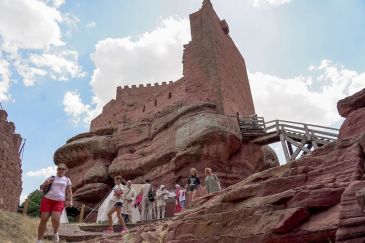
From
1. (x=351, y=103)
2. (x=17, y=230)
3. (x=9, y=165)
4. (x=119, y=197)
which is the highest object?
(x=9, y=165)

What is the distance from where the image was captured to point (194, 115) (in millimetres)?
20172

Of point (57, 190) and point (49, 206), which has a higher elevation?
point (57, 190)

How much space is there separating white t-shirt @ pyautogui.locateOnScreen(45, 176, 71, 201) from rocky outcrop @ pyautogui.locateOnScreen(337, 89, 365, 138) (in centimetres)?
585

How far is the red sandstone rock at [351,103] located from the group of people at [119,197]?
431cm

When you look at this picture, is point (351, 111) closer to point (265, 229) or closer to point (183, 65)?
point (265, 229)

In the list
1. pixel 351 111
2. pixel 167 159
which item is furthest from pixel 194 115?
pixel 351 111

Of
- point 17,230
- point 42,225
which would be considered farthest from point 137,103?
point 42,225

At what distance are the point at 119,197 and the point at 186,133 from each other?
9.80 meters

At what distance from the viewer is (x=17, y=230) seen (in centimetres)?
830

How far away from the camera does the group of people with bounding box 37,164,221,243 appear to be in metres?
6.86

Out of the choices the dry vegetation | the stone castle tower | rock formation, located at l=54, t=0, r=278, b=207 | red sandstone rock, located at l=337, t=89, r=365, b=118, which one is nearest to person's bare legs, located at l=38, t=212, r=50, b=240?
the dry vegetation

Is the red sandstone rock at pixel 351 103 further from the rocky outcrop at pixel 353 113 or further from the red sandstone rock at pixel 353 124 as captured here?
the red sandstone rock at pixel 353 124

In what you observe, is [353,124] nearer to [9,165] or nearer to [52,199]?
[52,199]

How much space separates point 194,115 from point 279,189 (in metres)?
14.0
